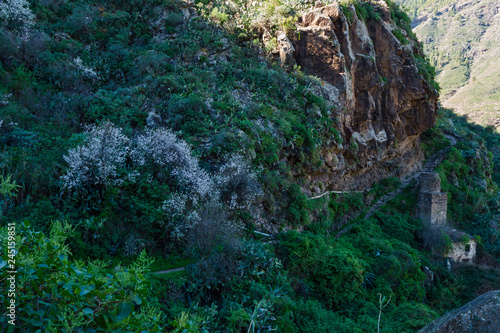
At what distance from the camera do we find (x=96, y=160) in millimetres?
13031

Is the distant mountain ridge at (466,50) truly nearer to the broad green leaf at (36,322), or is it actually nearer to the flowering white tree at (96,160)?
the flowering white tree at (96,160)

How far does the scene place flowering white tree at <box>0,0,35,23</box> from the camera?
21.2 meters

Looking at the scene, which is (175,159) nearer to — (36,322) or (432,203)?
(36,322)

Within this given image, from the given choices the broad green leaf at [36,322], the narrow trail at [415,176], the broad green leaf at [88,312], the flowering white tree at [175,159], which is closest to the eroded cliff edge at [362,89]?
the narrow trail at [415,176]

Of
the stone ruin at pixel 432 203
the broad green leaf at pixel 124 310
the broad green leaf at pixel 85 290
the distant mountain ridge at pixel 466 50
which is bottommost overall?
the broad green leaf at pixel 124 310

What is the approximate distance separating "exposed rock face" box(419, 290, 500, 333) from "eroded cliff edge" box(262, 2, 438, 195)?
13872 mm

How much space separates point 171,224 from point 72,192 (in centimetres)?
407

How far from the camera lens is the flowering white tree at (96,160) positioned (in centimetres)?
1280

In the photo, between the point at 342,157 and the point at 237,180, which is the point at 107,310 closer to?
the point at 237,180

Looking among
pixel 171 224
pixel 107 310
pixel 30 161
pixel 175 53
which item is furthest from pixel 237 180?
pixel 175 53

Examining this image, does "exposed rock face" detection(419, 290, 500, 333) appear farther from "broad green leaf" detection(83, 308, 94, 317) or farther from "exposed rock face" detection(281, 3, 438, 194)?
"exposed rock face" detection(281, 3, 438, 194)

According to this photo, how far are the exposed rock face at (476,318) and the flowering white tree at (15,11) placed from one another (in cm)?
2753

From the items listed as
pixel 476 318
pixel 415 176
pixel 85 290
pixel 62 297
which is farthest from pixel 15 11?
pixel 415 176

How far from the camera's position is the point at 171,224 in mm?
13234
